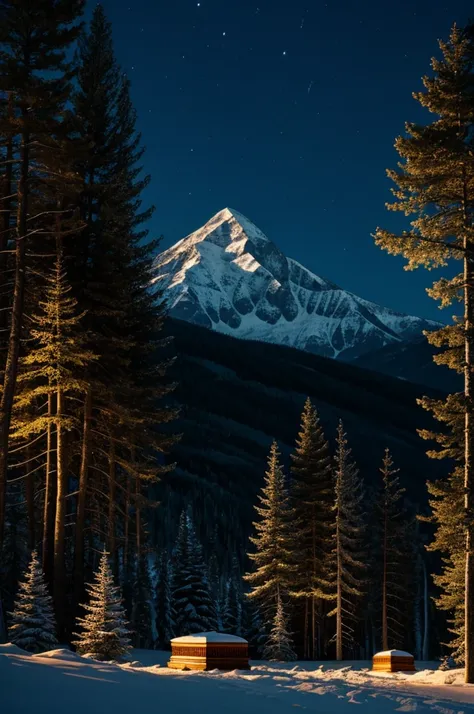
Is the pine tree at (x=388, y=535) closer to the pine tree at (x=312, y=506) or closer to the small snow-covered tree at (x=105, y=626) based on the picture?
the pine tree at (x=312, y=506)

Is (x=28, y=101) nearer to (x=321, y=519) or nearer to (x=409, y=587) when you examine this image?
(x=321, y=519)

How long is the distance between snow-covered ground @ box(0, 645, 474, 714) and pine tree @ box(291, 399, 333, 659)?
99.1ft

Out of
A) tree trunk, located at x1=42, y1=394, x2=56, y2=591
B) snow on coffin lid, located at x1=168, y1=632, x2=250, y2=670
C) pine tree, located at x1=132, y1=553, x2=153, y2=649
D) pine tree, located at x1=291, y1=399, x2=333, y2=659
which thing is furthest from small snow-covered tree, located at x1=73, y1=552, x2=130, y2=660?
pine tree, located at x1=132, y1=553, x2=153, y2=649

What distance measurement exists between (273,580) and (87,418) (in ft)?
63.7

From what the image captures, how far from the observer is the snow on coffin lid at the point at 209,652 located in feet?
57.9

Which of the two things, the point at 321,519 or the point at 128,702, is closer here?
the point at 128,702

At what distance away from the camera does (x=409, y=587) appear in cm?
5784

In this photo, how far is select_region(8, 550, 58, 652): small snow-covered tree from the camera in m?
20.2

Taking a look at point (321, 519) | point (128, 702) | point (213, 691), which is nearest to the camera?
point (128, 702)

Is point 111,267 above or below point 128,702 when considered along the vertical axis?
above

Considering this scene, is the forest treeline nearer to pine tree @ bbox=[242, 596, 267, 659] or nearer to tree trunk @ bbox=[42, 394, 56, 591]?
tree trunk @ bbox=[42, 394, 56, 591]

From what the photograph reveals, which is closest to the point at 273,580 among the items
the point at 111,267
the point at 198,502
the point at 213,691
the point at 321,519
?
the point at 321,519

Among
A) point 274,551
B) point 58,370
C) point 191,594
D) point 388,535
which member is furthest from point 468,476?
point 191,594

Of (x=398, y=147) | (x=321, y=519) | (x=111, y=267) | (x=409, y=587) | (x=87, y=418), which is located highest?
(x=398, y=147)
